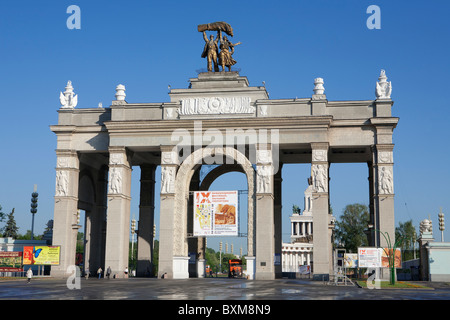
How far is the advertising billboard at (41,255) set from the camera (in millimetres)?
49594

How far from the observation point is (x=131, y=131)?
5066 centimetres

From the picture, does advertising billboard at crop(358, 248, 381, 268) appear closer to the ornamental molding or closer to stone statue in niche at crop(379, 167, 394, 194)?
stone statue in niche at crop(379, 167, 394, 194)

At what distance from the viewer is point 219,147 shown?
50.1m

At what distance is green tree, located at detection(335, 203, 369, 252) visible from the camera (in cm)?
9952

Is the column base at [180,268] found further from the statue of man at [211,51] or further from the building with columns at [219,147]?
the statue of man at [211,51]

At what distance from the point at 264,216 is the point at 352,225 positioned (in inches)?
2242

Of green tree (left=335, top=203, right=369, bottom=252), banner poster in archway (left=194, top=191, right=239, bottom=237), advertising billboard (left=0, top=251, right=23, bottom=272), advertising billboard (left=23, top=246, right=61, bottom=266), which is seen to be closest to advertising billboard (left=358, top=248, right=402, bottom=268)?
banner poster in archway (left=194, top=191, right=239, bottom=237)

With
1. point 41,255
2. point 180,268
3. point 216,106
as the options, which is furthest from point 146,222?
point 216,106

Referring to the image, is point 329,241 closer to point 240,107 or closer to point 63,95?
point 240,107

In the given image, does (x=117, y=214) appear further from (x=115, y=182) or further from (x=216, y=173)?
(x=216, y=173)

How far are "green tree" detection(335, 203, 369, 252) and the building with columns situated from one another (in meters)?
47.9

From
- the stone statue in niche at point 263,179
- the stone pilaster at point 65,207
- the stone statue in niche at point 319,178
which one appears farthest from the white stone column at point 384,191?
the stone pilaster at point 65,207

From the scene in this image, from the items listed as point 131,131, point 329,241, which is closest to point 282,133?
point 329,241
